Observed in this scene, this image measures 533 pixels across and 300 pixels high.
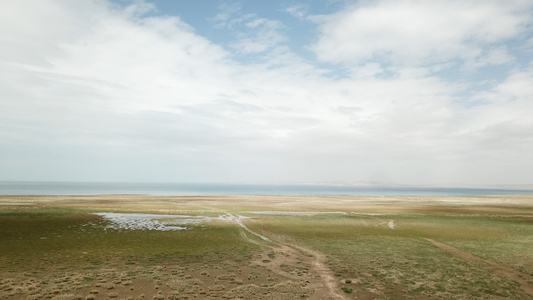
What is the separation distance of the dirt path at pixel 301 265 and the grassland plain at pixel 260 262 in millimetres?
105

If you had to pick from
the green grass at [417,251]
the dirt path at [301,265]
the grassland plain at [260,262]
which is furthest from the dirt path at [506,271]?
the dirt path at [301,265]

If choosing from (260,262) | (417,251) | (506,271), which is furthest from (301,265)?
(506,271)

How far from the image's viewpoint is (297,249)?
32.1m

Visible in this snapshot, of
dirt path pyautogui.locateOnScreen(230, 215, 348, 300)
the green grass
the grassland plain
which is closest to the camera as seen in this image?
the grassland plain

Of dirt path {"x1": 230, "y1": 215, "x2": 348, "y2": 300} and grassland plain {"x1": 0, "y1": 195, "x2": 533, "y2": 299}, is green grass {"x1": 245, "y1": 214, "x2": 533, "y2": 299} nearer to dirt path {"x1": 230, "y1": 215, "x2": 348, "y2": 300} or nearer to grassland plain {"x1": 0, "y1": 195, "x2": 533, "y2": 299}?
grassland plain {"x1": 0, "y1": 195, "x2": 533, "y2": 299}

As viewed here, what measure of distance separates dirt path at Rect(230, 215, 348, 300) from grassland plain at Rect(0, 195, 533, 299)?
105 mm

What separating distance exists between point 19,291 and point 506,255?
1630 inches

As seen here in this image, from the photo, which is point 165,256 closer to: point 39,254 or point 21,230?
point 39,254

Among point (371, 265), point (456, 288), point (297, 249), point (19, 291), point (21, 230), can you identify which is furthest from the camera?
point (21, 230)

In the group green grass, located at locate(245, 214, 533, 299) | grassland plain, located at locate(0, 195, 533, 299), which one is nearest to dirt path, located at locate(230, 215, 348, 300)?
grassland plain, located at locate(0, 195, 533, 299)

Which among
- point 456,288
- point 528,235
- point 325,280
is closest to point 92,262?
point 325,280

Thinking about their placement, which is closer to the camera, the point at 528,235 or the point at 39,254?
the point at 39,254

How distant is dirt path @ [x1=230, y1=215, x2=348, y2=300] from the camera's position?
64.7ft

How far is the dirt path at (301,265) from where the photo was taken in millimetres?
19719
